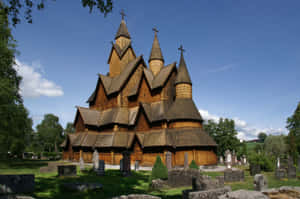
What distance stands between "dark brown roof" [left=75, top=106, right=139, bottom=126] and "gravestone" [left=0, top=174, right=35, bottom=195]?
20676mm

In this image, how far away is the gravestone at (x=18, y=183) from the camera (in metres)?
Result: 9.88

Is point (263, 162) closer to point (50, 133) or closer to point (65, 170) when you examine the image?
A: point (65, 170)

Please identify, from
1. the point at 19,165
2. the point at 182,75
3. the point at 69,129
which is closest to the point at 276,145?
the point at 182,75

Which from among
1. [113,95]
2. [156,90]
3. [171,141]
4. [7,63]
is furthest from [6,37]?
[171,141]

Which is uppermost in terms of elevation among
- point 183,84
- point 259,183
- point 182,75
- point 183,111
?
point 182,75

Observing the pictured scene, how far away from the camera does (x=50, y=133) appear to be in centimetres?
7738

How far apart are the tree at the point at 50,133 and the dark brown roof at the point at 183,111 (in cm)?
5981

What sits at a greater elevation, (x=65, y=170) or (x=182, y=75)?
(x=182, y=75)

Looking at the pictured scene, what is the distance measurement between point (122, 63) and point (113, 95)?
6.90 metres

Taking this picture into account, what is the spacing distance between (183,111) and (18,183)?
842 inches

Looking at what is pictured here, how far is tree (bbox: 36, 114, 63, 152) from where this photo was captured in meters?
77.3

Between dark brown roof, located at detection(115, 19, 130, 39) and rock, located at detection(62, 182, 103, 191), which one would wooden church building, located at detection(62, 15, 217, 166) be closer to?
dark brown roof, located at detection(115, 19, 130, 39)

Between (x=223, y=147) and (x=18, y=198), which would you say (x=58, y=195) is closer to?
(x=18, y=198)

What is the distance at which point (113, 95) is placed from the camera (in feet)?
115
